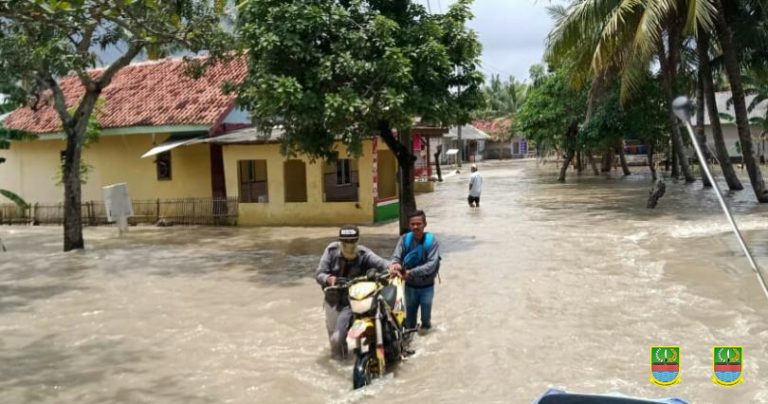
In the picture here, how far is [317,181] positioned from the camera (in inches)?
752

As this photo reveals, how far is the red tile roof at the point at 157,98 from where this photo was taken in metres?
21.0

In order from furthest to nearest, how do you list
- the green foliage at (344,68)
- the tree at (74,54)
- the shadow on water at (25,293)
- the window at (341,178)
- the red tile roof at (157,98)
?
the window at (341,178), the red tile roof at (157,98), the tree at (74,54), the green foliage at (344,68), the shadow on water at (25,293)

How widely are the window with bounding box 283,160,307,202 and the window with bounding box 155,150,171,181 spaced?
147 inches

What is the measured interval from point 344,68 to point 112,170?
13589 mm

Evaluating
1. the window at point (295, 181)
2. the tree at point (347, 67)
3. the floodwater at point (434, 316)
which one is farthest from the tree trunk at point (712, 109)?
the window at point (295, 181)

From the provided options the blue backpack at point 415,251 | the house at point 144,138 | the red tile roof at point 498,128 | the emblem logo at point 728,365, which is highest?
the red tile roof at point 498,128

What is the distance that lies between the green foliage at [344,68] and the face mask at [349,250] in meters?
5.31

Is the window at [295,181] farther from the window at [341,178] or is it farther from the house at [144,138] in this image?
the house at [144,138]

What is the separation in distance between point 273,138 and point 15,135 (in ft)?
20.6

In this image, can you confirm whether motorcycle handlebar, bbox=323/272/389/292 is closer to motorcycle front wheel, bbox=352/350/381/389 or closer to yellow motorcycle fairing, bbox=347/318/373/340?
yellow motorcycle fairing, bbox=347/318/373/340

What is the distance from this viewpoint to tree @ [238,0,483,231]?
12.0m

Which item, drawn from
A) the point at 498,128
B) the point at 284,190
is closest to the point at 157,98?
the point at 284,190

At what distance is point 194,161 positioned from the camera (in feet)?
71.0

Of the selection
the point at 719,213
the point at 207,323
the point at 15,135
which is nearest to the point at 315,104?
the point at 207,323
